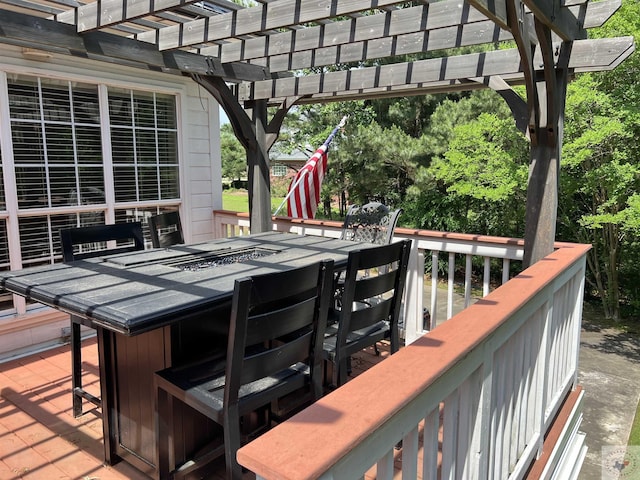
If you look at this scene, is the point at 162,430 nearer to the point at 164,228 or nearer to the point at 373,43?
the point at 164,228

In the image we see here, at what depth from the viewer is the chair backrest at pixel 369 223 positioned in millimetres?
4043

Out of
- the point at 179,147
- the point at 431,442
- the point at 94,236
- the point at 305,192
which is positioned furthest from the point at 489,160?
the point at 431,442

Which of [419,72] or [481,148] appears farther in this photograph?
[481,148]

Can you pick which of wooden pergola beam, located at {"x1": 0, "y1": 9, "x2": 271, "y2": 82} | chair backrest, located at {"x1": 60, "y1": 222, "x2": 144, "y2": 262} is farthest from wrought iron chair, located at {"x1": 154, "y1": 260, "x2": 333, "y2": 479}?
wooden pergola beam, located at {"x1": 0, "y1": 9, "x2": 271, "y2": 82}

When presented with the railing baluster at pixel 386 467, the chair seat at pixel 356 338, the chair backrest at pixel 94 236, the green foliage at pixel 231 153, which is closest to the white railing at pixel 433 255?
the chair seat at pixel 356 338

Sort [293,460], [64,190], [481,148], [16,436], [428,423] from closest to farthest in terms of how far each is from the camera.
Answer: [293,460] → [428,423] → [16,436] → [64,190] → [481,148]

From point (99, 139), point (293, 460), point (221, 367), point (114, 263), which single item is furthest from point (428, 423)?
point (99, 139)

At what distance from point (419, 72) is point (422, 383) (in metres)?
3.35

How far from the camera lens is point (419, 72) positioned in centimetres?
388

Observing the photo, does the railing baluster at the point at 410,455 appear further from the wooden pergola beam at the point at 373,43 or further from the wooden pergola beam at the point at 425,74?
the wooden pergola beam at the point at 425,74

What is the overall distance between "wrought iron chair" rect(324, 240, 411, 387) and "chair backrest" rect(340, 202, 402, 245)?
1.33m

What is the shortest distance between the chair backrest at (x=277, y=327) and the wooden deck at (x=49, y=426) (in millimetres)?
773

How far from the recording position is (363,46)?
13.0 feet

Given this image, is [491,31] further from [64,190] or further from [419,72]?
[64,190]
